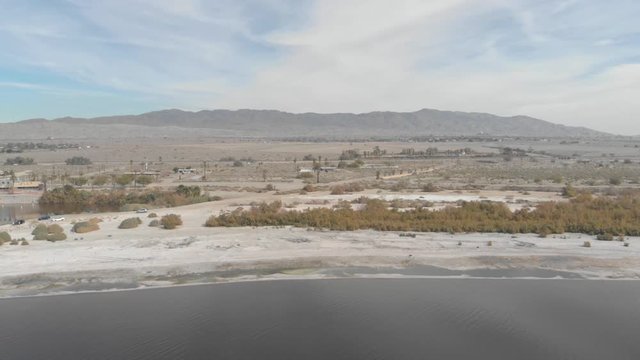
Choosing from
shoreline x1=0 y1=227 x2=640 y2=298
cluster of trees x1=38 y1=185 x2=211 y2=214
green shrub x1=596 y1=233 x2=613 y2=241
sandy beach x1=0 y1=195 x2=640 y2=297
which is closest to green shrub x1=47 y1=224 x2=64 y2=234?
sandy beach x1=0 y1=195 x2=640 y2=297

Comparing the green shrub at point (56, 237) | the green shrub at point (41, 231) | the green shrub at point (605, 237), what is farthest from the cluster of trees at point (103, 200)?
the green shrub at point (605, 237)

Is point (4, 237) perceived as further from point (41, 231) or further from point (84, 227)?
point (84, 227)

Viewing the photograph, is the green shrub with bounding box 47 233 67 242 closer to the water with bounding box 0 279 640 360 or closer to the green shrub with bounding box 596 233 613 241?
the water with bounding box 0 279 640 360

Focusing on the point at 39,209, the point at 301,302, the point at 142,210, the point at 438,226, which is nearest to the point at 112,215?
the point at 142,210

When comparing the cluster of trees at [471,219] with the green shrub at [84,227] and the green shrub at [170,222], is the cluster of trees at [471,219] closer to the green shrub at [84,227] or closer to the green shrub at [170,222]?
the green shrub at [170,222]

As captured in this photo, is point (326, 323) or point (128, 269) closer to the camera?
point (326, 323)

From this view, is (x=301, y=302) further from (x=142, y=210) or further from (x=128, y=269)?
(x=142, y=210)
